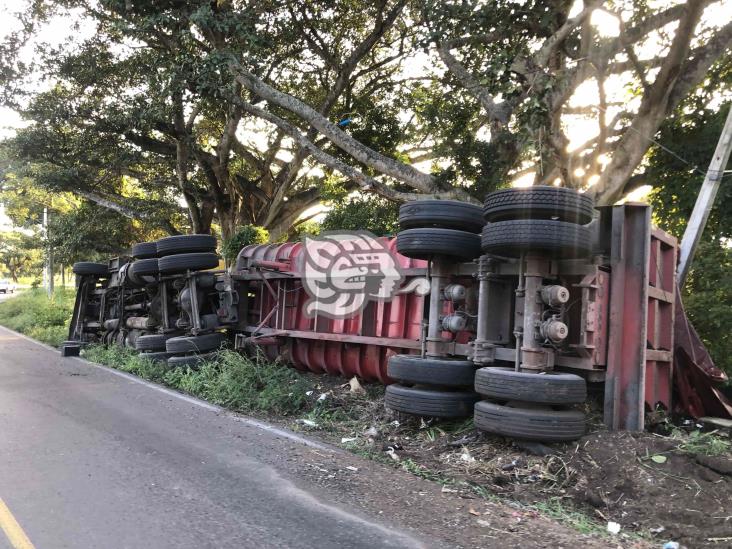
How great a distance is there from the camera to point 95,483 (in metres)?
4.18

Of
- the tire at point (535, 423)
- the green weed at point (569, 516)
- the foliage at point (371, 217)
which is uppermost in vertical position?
the foliage at point (371, 217)

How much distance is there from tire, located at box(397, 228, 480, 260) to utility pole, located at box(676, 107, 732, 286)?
10.0ft

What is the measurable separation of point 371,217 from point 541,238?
424 inches

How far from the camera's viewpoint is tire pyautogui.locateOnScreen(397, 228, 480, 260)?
5535mm

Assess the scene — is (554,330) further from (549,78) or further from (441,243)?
(549,78)

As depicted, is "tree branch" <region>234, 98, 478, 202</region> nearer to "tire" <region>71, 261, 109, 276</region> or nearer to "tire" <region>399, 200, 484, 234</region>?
"tire" <region>71, 261, 109, 276</region>

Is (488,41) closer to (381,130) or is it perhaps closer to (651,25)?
(651,25)

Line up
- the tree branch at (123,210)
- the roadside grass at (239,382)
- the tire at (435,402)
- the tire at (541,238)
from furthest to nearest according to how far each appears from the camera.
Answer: the tree branch at (123,210) < the roadside grass at (239,382) < the tire at (435,402) < the tire at (541,238)

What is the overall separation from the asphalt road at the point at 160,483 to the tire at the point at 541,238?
2.39 m

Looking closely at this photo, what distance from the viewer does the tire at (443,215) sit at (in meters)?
5.63

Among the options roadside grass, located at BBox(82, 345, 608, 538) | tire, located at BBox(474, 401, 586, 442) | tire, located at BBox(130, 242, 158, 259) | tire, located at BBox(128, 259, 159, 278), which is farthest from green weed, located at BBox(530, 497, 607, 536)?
tire, located at BBox(130, 242, 158, 259)

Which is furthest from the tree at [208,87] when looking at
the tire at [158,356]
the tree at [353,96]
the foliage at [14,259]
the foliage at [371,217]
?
the foliage at [14,259]

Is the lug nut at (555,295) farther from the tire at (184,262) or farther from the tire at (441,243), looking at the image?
the tire at (184,262)

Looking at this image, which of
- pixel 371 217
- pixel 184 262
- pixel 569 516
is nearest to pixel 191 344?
pixel 184 262
